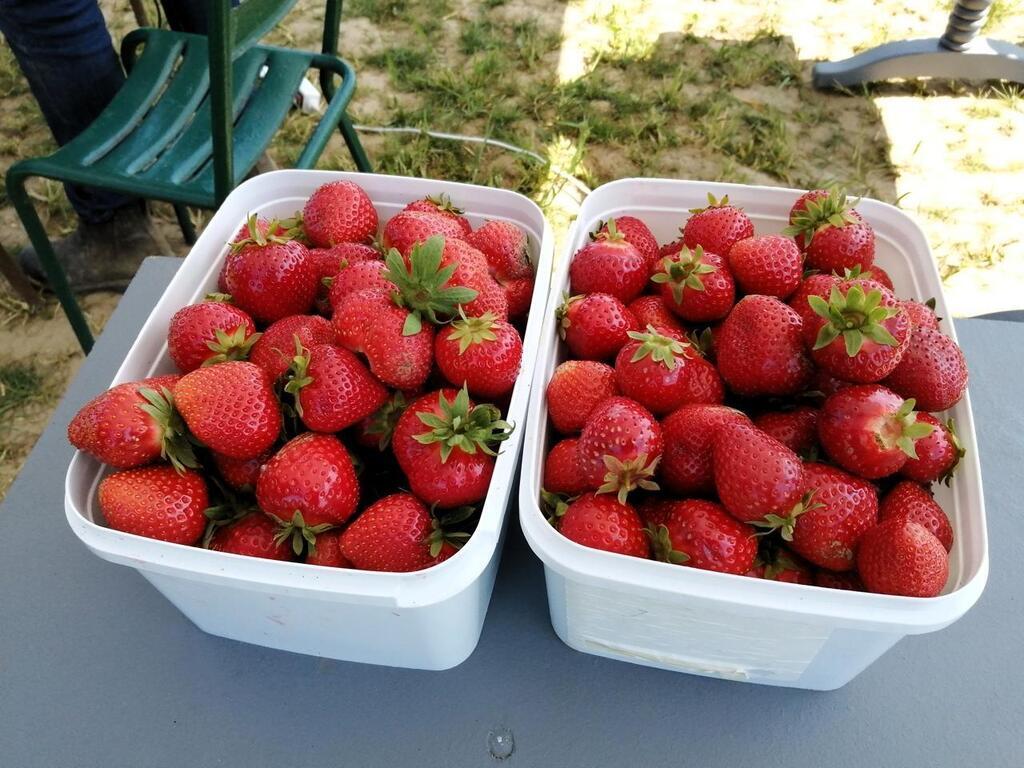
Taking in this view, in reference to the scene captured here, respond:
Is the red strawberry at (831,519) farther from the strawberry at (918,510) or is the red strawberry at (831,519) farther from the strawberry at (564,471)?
the strawberry at (564,471)

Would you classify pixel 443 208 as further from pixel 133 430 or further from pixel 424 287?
pixel 133 430

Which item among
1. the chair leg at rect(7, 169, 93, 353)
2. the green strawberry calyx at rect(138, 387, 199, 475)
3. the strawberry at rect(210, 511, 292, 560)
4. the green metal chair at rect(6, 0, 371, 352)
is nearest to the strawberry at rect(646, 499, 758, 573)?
the strawberry at rect(210, 511, 292, 560)

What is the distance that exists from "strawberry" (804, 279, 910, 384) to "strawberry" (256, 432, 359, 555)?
474mm

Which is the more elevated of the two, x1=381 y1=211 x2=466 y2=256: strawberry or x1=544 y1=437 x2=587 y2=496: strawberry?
x1=381 y1=211 x2=466 y2=256: strawberry

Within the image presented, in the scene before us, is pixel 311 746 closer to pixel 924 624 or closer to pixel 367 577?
pixel 367 577

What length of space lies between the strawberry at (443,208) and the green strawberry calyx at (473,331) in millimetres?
226

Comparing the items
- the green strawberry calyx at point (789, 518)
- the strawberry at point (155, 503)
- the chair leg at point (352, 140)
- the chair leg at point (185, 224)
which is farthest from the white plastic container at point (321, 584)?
the chair leg at point (185, 224)

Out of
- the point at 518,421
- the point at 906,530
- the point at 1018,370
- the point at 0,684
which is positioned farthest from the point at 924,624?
the point at 0,684

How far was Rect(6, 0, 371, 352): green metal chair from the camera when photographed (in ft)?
4.32

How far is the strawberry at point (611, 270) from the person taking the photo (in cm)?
89

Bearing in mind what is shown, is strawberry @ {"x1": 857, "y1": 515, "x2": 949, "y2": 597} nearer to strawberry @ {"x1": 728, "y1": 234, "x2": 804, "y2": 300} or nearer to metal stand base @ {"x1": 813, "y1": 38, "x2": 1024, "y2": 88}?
strawberry @ {"x1": 728, "y1": 234, "x2": 804, "y2": 300}

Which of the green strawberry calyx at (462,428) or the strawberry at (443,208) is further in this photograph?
the strawberry at (443,208)

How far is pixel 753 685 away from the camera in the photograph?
2.60ft

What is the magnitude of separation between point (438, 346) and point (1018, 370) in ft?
→ 2.69
